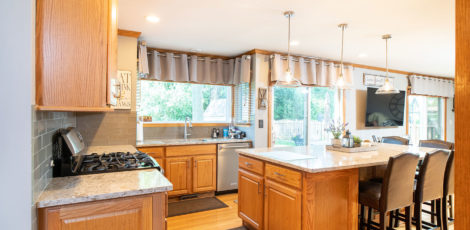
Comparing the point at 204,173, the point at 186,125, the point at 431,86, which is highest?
the point at 431,86

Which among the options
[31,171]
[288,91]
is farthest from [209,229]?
[288,91]

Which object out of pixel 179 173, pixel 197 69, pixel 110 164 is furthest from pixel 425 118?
pixel 110 164

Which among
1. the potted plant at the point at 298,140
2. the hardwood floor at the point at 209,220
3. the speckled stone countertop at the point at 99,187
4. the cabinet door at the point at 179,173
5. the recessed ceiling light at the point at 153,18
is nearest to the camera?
the speckled stone countertop at the point at 99,187

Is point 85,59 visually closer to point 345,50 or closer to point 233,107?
point 233,107

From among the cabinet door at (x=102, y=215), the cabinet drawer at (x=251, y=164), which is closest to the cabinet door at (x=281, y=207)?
the cabinet drawer at (x=251, y=164)

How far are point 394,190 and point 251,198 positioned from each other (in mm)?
Answer: 1315

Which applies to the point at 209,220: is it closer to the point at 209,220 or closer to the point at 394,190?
the point at 209,220

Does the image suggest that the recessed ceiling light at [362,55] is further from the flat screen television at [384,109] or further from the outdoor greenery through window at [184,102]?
the outdoor greenery through window at [184,102]

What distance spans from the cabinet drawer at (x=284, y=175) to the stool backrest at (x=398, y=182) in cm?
74

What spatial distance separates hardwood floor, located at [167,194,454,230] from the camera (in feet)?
10.00

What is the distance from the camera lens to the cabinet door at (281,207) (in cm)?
221

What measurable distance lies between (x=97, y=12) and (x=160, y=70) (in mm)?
2777

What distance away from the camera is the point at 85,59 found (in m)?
1.42

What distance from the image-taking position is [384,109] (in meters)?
5.75
